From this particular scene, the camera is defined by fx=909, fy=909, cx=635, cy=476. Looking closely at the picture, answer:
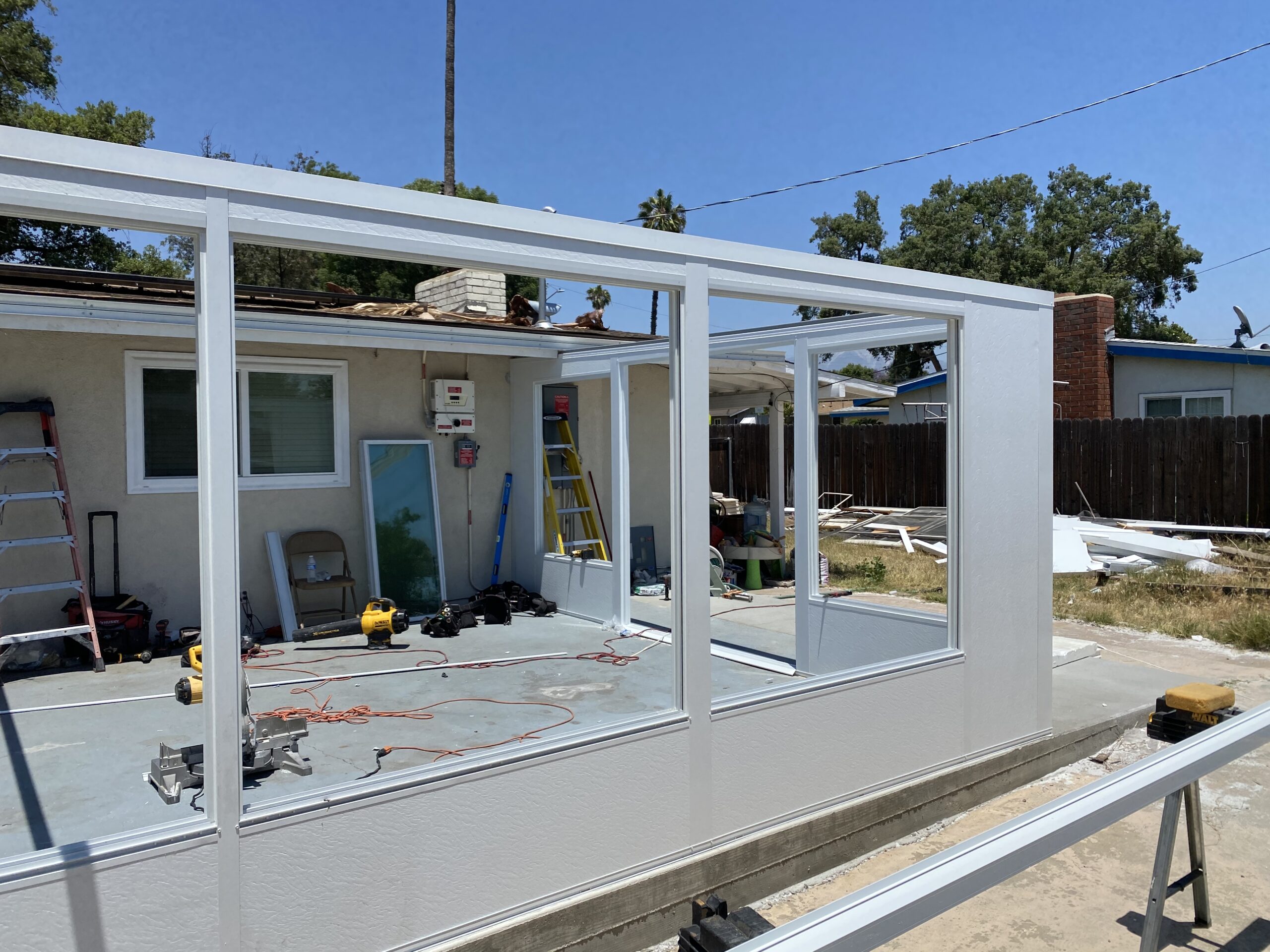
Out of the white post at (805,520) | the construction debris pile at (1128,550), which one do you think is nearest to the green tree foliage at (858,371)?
the construction debris pile at (1128,550)

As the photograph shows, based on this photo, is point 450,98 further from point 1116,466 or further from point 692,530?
point 692,530

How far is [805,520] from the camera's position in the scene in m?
6.40

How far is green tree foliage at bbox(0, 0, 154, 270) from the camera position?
1923 cm

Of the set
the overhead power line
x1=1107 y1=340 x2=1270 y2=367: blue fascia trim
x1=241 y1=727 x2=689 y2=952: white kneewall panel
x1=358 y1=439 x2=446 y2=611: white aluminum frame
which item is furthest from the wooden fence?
x1=241 y1=727 x2=689 y2=952: white kneewall panel

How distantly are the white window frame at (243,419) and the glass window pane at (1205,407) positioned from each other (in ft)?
45.8

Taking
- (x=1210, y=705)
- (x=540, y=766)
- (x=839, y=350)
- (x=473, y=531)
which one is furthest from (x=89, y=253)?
(x=1210, y=705)

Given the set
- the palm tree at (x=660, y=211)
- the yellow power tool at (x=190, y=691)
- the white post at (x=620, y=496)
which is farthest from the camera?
the palm tree at (x=660, y=211)

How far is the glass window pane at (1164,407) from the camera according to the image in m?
16.0

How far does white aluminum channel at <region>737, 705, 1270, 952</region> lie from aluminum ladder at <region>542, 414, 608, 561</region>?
7.23m

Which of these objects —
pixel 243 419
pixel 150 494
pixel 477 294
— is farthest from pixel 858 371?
pixel 150 494

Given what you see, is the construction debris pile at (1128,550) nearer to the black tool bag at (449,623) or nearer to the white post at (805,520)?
the white post at (805,520)

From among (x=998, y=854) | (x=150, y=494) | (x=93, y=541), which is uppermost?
(x=150, y=494)

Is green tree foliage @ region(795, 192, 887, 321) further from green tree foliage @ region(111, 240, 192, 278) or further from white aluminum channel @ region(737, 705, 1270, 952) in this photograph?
white aluminum channel @ region(737, 705, 1270, 952)

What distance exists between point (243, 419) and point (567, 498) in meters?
3.52
